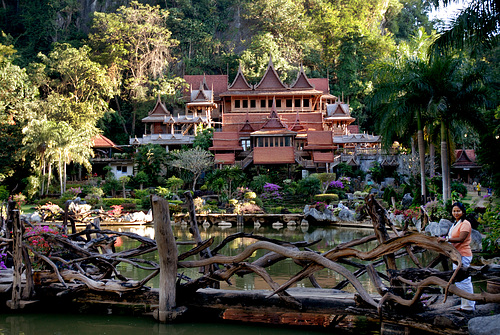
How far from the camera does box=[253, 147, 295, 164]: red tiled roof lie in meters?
32.8

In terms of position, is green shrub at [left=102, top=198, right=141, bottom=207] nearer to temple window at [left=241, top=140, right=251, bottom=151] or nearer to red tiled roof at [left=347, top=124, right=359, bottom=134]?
temple window at [left=241, top=140, right=251, bottom=151]

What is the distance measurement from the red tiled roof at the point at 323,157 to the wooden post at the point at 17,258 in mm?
26730

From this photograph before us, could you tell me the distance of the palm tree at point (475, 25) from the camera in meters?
13.4

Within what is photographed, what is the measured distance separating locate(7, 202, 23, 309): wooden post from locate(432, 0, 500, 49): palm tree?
1259 cm

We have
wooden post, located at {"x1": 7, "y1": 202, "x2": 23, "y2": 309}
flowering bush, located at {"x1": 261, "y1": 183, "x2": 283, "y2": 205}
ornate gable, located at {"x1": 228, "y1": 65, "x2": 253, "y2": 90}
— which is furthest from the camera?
ornate gable, located at {"x1": 228, "y1": 65, "x2": 253, "y2": 90}

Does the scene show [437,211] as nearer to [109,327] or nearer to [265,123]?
[109,327]

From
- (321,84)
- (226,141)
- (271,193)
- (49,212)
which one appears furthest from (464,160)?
(49,212)

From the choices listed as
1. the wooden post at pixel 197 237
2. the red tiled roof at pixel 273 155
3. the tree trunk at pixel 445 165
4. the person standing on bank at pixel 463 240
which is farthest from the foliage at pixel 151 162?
the person standing on bank at pixel 463 240

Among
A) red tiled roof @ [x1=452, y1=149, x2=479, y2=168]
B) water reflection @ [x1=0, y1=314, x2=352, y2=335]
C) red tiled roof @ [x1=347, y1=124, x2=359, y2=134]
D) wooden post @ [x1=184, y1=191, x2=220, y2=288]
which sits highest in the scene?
red tiled roof @ [x1=347, y1=124, x2=359, y2=134]

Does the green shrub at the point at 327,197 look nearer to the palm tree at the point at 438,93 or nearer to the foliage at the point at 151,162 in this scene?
the palm tree at the point at 438,93

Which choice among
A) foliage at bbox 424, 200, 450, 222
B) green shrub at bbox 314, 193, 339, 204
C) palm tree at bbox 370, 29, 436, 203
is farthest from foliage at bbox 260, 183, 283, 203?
foliage at bbox 424, 200, 450, 222

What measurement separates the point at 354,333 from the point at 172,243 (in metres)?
3.04

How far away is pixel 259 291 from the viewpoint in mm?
7074

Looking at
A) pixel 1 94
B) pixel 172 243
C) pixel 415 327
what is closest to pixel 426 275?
pixel 415 327
